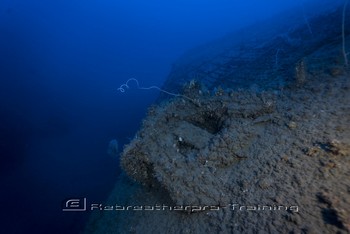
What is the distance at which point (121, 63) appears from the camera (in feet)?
150

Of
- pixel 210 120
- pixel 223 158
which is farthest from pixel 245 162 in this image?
pixel 210 120

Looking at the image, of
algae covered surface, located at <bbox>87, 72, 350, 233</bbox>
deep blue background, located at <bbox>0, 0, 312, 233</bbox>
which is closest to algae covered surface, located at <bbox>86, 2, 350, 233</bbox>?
algae covered surface, located at <bbox>87, 72, 350, 233</bbox>

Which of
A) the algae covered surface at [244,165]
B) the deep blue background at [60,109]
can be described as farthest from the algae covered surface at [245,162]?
the deep blue background at [60,109]

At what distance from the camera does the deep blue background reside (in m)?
10.6

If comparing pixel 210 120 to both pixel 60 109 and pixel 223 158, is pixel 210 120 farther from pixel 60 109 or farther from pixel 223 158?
pixel 60 109

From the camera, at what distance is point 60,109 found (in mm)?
21484

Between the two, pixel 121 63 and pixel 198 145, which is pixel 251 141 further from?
pixel 121 63

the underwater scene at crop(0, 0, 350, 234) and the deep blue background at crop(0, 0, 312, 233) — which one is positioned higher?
the deep blue background at crop(0, 0, 312, 233)

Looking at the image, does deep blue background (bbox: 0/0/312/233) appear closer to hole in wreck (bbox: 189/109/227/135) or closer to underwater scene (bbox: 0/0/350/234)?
underwater scene (bbox: 0/0/350/234)

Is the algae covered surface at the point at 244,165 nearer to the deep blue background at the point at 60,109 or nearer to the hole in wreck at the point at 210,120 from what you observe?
the hole in wreck at the point at 210,120

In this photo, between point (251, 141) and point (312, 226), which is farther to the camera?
point (251, 141)

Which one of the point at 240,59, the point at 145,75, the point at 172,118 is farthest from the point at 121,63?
the point at 172,118

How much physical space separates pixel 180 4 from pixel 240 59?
128m

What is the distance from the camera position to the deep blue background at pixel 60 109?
34.7 ft
